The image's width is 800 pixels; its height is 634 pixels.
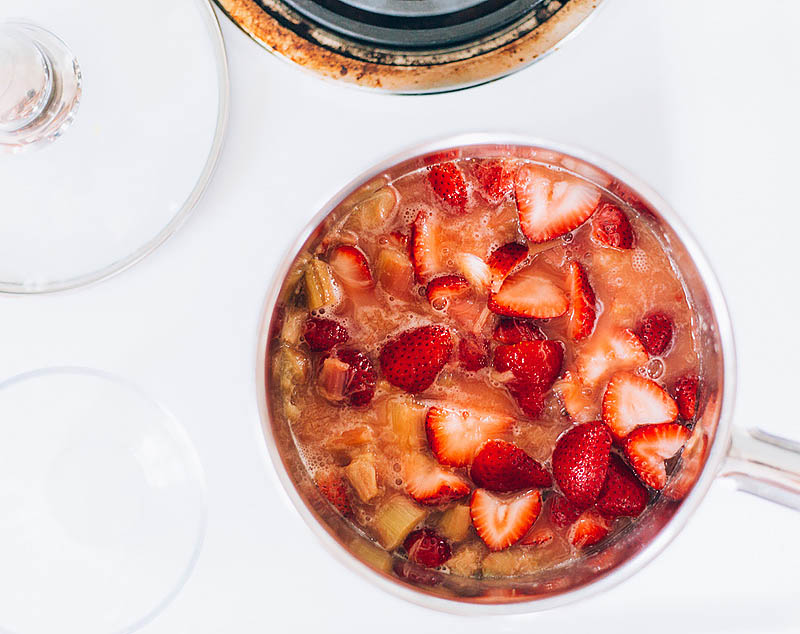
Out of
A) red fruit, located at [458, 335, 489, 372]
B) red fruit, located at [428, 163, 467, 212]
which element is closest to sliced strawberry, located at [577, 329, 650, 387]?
red fruit, located at [458, 335, 489, 372]

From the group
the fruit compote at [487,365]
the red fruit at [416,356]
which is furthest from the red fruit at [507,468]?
the red fruit at [416,356]

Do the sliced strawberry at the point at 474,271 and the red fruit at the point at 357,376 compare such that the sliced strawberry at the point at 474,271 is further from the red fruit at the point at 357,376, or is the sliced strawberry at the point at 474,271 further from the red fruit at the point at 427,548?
the red fruit at the point at 427,548

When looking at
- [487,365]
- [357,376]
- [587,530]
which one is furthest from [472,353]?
[587,530]

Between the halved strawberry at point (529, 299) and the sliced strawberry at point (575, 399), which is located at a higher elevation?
the halved strawberry at point (529, 299)

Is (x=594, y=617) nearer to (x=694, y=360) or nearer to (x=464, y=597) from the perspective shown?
(x=464, y=597)

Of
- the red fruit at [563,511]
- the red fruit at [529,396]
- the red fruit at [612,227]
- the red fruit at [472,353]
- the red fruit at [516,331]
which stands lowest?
the red fruit at [563,511]

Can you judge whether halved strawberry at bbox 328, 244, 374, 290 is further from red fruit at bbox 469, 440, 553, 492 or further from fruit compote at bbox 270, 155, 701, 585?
red fruit at bbox 469, 440, 553, 492

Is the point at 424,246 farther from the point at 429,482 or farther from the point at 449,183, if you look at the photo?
the point at 429,482
